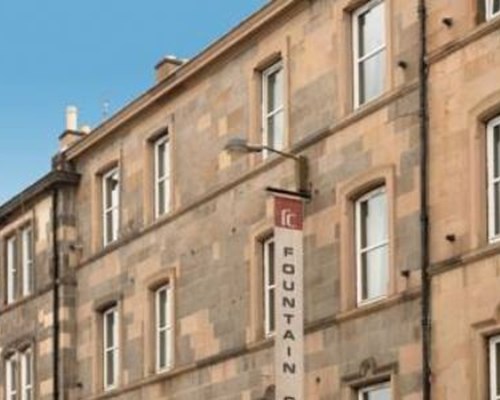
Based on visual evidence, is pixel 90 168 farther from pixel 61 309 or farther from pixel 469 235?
pixel 469 235

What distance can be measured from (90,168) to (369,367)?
15.3 metres

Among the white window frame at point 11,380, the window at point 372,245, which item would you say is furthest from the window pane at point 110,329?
the window at point 372,245

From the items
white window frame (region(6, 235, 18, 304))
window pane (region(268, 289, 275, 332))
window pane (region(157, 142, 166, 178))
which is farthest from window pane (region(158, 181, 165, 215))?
white window frame (region(6, 235, 18, 304))

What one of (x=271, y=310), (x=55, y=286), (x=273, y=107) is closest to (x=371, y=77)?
(x=273, y=107)

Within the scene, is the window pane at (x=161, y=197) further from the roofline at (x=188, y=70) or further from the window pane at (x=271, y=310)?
the window pane at (x=271, y=310)

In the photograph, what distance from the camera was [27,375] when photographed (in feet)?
163

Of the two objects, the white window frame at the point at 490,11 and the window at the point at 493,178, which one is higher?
the white window frame at the point at 490,11

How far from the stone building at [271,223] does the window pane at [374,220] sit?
0.05m

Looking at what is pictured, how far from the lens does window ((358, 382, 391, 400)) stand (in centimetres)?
3338

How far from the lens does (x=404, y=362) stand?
32.6m

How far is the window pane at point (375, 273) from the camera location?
34.0 meters

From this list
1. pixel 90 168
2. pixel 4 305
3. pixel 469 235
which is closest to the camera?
pixel 469 235

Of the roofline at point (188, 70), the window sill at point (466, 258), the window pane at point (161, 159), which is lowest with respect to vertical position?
the window sill at point (466, 258)

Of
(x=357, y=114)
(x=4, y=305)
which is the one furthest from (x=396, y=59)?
(x=4, y=305)
